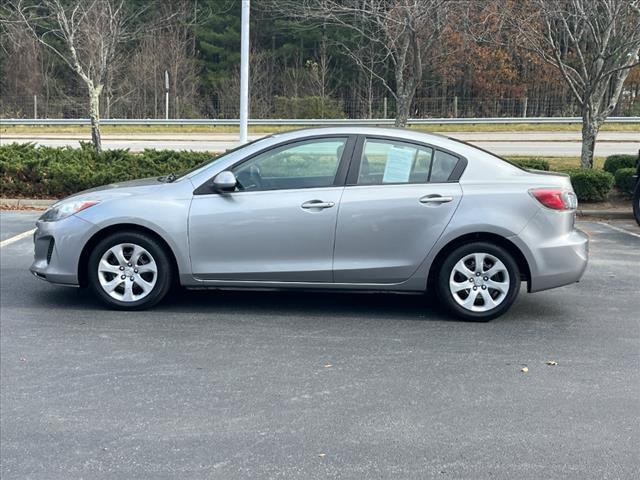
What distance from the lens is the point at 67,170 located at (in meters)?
12.4

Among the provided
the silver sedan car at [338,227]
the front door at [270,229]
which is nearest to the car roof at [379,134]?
the silver sedan car at [338,227]

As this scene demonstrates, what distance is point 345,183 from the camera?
5621mm

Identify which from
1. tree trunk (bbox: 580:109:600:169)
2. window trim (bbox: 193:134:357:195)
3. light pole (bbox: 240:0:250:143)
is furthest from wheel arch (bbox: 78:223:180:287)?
tree trunk (bbox: 580:109:600:169)

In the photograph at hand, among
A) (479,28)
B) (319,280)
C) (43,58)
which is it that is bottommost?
(319,280)

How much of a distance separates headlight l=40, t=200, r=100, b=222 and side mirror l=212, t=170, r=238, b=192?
1.05m

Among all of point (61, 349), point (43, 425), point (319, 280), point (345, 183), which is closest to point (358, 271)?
point (319, 280)

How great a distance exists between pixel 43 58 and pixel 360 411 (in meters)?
42.6

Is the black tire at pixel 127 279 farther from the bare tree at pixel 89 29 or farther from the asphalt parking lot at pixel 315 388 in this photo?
the bare tree at pixel 89 29

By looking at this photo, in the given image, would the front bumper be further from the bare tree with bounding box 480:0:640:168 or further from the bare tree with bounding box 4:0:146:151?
the bare tree with bounding box 4:0:146:151

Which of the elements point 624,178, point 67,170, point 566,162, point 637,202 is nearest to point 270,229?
point 637,202

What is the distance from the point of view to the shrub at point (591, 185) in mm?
11828

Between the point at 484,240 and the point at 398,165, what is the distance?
92cm

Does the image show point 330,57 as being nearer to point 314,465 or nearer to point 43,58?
point 43,58

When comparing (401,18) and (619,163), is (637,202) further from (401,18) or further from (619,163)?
(401,18)
